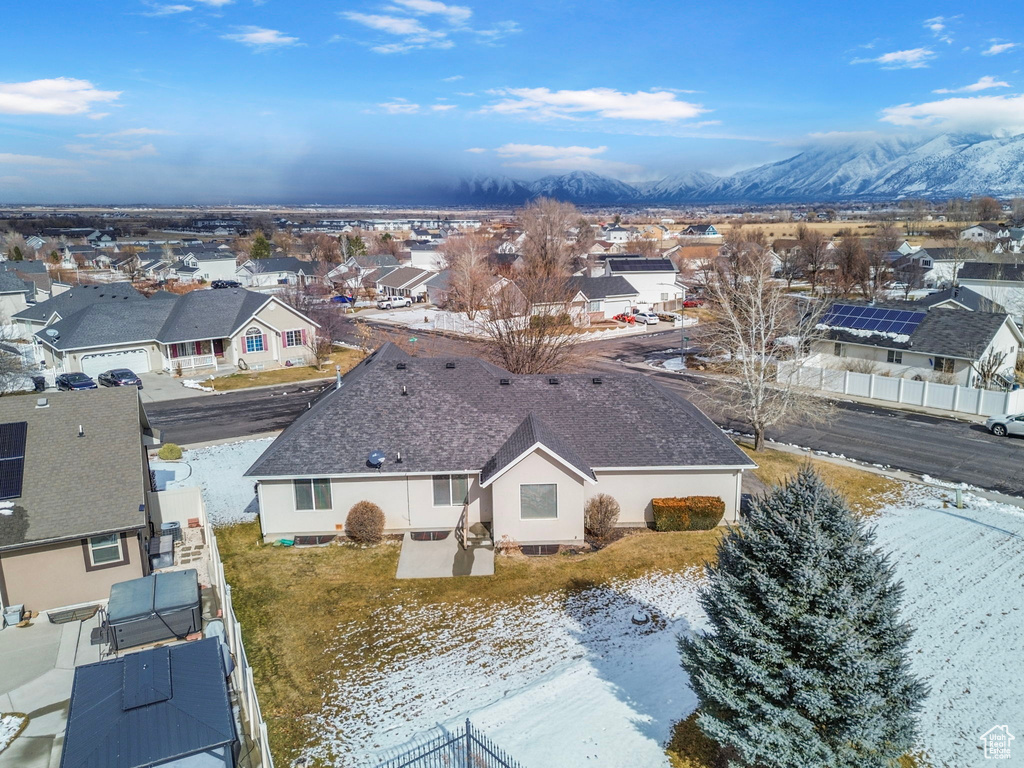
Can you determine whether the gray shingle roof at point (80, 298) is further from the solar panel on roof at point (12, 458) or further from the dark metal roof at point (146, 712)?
the dark metal roof at point (146, 712)

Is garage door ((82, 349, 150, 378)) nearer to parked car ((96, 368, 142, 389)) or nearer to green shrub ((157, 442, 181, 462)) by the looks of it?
parked car ((96, 368, 142, 389))

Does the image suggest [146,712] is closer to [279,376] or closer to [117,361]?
[279,376]

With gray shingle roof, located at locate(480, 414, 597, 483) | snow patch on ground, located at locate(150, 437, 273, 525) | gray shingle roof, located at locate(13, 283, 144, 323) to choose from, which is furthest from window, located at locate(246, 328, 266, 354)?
gray shingle roof, located at locate(480, 414, 597, 483)

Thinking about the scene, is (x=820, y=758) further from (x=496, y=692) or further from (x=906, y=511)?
(x=906, y=511)

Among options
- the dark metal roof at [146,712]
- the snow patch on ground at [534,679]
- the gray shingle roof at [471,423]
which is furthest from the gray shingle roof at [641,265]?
the dark metal roof at [146,712]

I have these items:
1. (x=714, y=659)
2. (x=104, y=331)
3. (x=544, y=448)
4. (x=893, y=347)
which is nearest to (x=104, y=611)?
(x=544, y=448)
